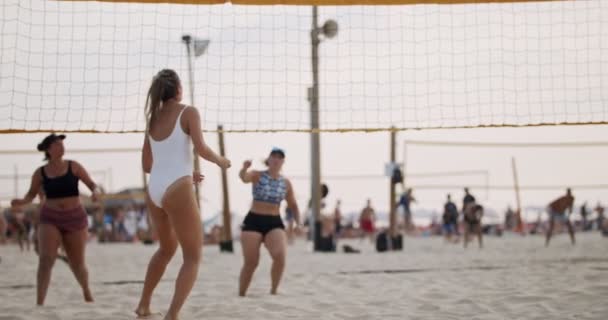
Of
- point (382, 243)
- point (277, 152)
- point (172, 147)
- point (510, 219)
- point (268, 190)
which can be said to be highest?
point (277, 152)

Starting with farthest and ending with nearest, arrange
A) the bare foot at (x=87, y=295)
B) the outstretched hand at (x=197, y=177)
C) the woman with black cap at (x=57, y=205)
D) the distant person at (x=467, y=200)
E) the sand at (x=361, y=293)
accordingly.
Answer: the distant person at (x=467, y=200) < the bare foot at (x=87, y=295) < the woman with black cap at (x=57, y=205) < the sand at (x=361, y=293) < the outstretched hand at (x=197, y=177)

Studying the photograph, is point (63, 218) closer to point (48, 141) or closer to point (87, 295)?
point (48, 141)

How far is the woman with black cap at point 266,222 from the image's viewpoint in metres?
7.14

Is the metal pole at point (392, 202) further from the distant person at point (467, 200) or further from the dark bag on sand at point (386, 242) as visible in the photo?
the distant person at point (467, 200)

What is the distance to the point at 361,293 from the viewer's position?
731 cm

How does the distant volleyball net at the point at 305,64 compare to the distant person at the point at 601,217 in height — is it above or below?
above

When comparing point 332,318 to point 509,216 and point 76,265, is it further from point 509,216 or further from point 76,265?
point 509,216

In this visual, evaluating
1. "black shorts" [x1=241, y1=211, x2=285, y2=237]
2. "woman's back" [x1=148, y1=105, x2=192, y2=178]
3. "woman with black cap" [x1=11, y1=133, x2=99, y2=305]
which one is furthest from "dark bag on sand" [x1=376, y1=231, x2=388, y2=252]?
"woman's back" [x1=148, y1=105, x2=192, y2=178]

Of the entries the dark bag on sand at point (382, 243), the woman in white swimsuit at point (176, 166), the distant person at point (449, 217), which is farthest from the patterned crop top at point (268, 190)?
the distant person at point (449, 217)

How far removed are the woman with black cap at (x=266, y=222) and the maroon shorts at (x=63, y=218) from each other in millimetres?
1255

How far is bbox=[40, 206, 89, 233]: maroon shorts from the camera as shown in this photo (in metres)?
6.40

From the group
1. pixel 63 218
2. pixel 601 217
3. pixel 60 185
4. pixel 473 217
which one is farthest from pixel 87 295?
pixel 601 217

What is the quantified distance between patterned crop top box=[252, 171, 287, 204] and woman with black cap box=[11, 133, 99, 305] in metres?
1.29

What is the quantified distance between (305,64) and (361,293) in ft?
6.29
